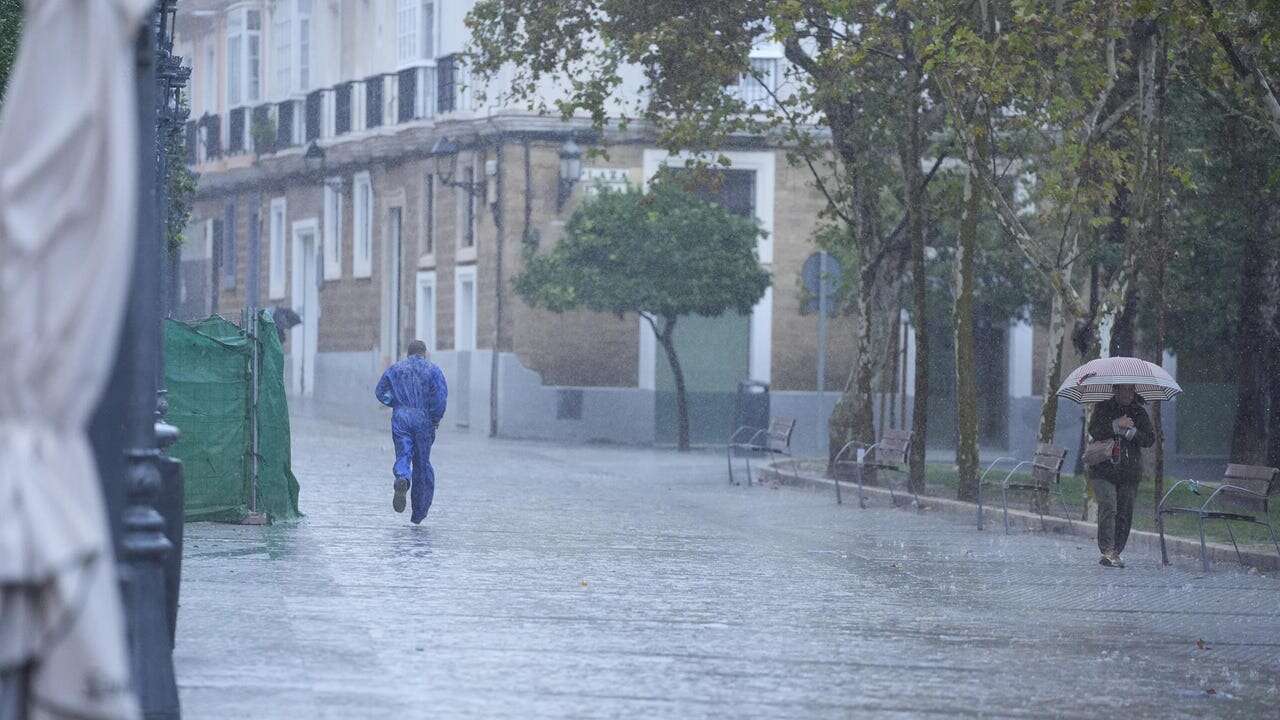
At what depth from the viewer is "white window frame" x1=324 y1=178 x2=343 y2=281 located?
48969 mm

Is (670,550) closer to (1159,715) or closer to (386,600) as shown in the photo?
(386,600)

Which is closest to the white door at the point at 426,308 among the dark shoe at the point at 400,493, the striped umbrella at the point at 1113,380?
the dark shoe at the point at 400,493

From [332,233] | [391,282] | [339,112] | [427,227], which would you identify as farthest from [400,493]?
[332,233]

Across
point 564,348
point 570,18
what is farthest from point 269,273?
point 570,18

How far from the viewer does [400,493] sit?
61.2 ft

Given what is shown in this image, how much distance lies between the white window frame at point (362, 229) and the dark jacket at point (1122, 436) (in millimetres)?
31519

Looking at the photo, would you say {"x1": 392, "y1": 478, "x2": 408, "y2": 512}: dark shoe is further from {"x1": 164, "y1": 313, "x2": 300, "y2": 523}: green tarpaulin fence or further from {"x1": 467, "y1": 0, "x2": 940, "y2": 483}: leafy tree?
{"x1": 467, "y1": 0, "x2": 940, "y2": 483}: leafy tree

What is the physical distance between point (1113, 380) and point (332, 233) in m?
33.8

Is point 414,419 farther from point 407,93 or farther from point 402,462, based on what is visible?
point 407,93

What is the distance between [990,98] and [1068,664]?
37.5 ft

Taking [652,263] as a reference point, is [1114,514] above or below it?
below

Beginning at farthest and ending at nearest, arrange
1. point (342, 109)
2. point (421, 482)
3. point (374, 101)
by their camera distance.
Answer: point (342, 109) < point (374, 101) < point (421, 482)

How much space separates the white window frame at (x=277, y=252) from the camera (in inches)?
2058

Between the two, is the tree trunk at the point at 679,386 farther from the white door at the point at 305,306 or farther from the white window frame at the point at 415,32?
the white door at the point at 305,306
